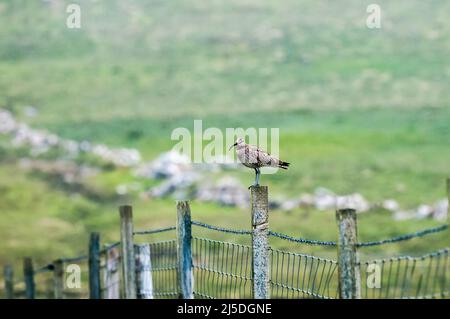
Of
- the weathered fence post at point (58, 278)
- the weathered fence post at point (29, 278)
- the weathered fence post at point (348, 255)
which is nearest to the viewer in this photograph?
the weathered fence post at point (348, 255)

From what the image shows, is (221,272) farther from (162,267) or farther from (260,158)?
(162,267)

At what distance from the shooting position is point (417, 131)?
48.4m

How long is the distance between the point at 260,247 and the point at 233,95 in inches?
1562

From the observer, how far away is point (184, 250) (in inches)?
571

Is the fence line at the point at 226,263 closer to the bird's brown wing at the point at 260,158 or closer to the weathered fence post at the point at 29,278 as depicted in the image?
the weathered fence post at the point at 29,278

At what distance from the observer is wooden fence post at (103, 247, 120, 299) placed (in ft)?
58.1

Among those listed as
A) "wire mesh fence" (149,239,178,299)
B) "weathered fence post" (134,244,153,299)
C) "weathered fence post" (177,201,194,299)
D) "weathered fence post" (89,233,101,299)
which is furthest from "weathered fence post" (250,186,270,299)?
"weathered fence post" (89,233,101,299)

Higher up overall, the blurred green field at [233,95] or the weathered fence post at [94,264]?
the blurred green field at [233,95]

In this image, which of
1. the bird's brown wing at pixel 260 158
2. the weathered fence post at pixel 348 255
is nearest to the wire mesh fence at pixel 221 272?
the bird's brown wing at pixel 260 158

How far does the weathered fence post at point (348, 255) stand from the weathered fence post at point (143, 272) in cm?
529

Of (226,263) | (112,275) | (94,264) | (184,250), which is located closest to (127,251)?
(112,275)

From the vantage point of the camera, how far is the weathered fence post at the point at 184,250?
14.4 meters

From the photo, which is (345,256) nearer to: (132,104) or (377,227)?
(377,227)
